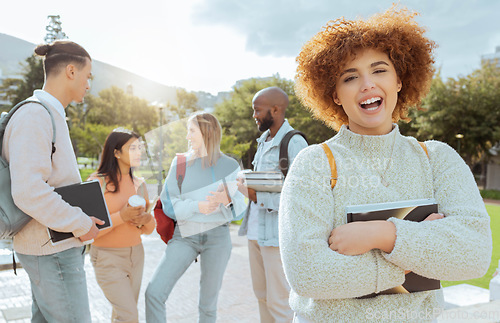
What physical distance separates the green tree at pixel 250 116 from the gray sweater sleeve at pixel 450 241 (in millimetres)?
27269

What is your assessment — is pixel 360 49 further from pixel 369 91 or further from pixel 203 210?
pixel 203 210

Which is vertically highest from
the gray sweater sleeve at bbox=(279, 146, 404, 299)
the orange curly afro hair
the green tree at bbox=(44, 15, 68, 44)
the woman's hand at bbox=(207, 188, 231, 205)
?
the green tree at bbox=(44, 15, 68, 44)

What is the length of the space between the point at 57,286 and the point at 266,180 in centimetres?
173

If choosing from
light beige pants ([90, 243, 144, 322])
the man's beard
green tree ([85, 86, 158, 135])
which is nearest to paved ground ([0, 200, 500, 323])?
light beige pants ([90, 243, 144, 322])

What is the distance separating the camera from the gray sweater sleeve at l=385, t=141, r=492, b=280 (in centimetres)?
134

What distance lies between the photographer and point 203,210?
3320 mm

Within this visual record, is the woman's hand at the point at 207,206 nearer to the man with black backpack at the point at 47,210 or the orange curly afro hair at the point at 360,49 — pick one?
the man with black backpack at the point at 47,210

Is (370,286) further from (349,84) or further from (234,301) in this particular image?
(234,301)

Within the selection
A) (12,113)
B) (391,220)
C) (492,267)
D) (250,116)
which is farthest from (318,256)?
(250,116)

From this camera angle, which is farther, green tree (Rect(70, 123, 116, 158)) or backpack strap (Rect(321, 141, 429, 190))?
green tree (Rect(70, 123, 116, 158))

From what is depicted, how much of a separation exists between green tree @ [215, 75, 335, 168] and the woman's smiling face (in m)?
27.1

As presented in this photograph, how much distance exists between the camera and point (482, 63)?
33.5m

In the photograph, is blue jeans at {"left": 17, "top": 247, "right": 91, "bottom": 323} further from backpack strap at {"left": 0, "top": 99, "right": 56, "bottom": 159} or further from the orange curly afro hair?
the orange curly afro hair

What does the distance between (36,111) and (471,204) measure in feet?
7.18
